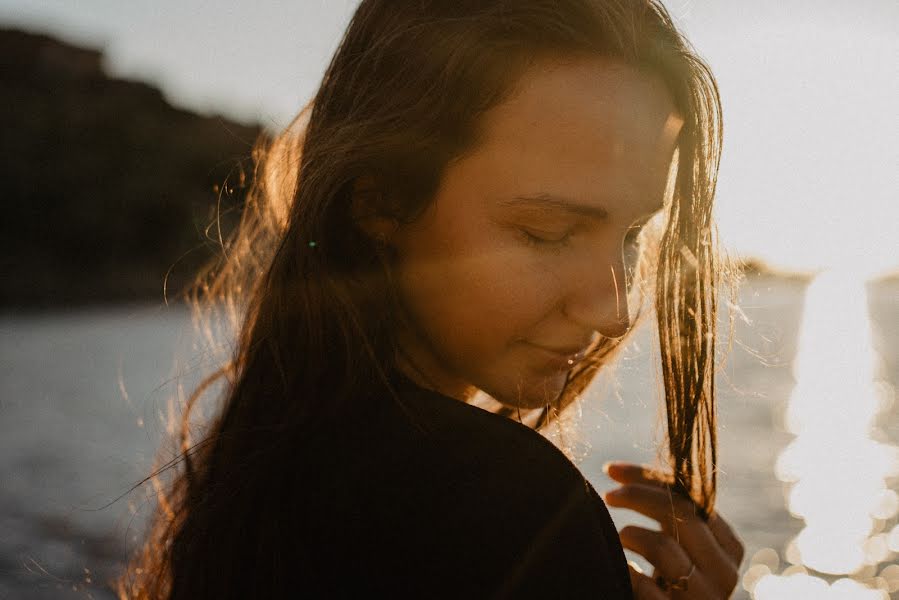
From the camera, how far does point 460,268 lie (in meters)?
1.67

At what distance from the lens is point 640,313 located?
222 cm

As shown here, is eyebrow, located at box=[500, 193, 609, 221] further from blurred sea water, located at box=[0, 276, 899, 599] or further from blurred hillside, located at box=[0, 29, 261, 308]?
blurred hillside, located at box=[0, 29, 261, 308]

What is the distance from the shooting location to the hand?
1749mm

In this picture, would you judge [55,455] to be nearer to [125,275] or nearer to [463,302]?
[463,302]

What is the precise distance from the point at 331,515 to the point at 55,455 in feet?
37.4

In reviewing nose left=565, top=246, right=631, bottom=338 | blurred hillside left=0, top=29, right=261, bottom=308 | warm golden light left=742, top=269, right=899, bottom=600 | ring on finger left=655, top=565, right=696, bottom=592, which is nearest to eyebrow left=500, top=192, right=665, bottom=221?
nose left=565, top=246, right=631, bottom=338

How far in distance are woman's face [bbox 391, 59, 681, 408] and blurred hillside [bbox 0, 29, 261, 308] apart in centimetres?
4219

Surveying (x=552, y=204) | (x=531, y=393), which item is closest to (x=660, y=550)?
(x=531, y=393)

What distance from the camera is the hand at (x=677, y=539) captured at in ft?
5.74

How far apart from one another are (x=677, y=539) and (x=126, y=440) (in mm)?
11882

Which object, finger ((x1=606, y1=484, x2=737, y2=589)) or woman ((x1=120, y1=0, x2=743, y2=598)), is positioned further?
finger ((x1=606, y1=484, x2=737, y2=589))

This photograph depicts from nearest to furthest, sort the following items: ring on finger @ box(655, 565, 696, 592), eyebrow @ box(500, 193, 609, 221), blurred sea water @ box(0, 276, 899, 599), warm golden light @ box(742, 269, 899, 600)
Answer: eyebrow @ box(500, 193, 609, 221) < ring on finger @ box(655, 565, 696, 592) < blurred sea water @ box(0, 276, 899, 599) < warm golden light @ box(742, 269, 899, 600)

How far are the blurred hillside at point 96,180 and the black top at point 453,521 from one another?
42606 mm

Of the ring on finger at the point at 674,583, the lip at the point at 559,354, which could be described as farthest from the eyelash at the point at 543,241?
the ring on finger at the point at 674,583
